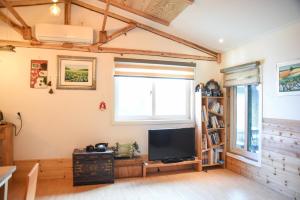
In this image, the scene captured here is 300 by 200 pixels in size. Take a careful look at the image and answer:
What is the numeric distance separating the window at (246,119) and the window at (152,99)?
36.0 inches

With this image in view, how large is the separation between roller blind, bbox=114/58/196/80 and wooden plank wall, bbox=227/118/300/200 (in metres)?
1.71

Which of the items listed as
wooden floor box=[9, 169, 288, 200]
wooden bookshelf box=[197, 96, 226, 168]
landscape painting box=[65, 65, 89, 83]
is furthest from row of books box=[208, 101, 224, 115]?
landscape painting box=[65, 65, 89, 83]

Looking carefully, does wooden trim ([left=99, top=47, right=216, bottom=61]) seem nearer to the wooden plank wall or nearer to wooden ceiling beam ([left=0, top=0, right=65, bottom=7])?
wooden ceiling beam ([left=0, top=0, right=65, bottom=7])

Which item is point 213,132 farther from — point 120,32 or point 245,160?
point 120,32

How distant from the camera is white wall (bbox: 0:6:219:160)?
350 cm

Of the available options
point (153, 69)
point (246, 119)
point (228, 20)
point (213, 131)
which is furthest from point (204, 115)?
point (228, 20)

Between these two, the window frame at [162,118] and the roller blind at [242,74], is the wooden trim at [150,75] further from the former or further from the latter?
the roller blind at [242,74]

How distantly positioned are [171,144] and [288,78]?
216 cm

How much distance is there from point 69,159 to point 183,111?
7.77ft

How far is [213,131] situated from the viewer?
441cm

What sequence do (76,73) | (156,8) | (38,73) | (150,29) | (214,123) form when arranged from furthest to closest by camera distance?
(214,123) < (150,29) < (76,73) < (38,73) < (156,8)

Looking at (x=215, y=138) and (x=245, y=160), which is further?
(x=215, y=138)

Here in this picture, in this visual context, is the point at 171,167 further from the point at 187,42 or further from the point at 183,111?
the point at 187,42

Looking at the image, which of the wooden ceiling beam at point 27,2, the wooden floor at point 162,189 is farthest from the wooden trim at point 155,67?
the wooden floor at point 162,189
